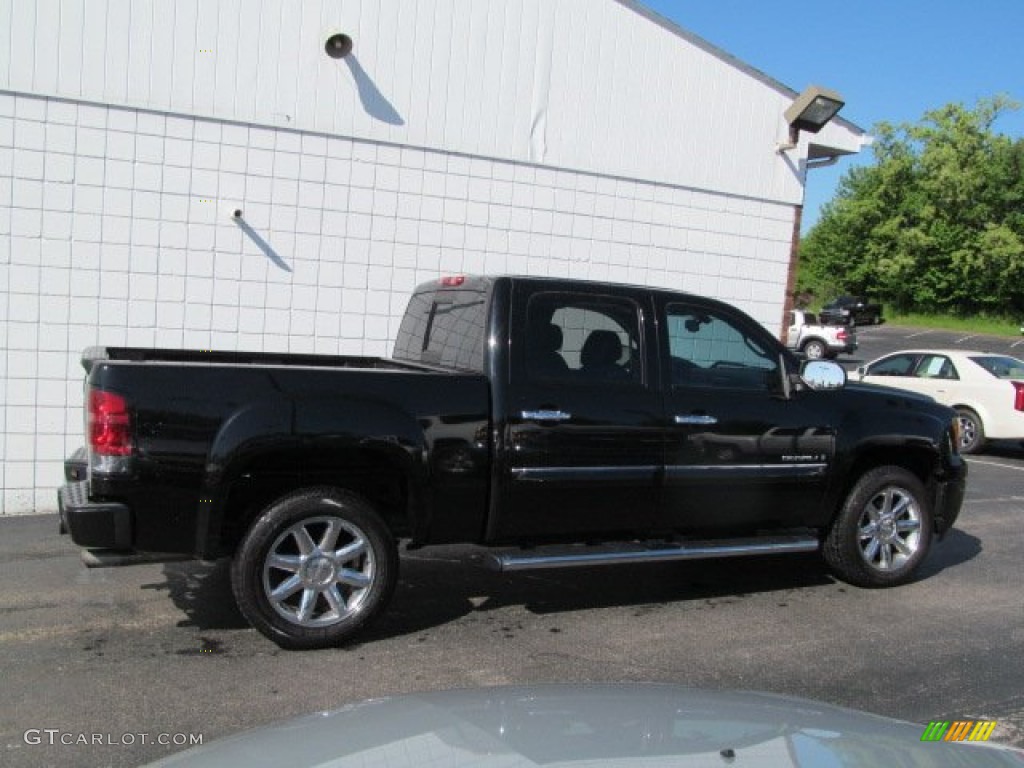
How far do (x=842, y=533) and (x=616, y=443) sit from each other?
73.6 inches

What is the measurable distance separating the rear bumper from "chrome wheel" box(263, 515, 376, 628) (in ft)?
2.26

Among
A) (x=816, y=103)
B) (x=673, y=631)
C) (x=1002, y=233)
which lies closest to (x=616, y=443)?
(x=673, y=631)

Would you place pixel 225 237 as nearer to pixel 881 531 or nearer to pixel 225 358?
pixel 225 358

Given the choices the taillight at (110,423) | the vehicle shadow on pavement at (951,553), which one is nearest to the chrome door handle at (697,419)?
the vehicle shadow on pavement at (951,553)

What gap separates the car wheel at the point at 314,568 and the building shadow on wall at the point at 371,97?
16.9ft

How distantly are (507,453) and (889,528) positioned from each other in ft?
9.45

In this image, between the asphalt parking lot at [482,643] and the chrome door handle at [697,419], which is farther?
the chrome door handle at [697,419]

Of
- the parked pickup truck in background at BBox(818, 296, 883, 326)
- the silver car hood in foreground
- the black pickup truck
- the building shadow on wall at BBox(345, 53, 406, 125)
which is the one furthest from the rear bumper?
the parked pickup truck in background at BBox(818, 296, 883, 326)

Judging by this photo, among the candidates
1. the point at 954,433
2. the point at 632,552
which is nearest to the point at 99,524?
the point at 632,552

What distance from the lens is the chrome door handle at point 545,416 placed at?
519 cm

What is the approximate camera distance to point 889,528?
6.32 m

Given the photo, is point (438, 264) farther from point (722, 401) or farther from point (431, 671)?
point (431, 671)

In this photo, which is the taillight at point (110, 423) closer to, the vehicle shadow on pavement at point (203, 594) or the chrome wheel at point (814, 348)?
the vehicle shadow on pavement at point (203, 594)

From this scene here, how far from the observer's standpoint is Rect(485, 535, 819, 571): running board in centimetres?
514
